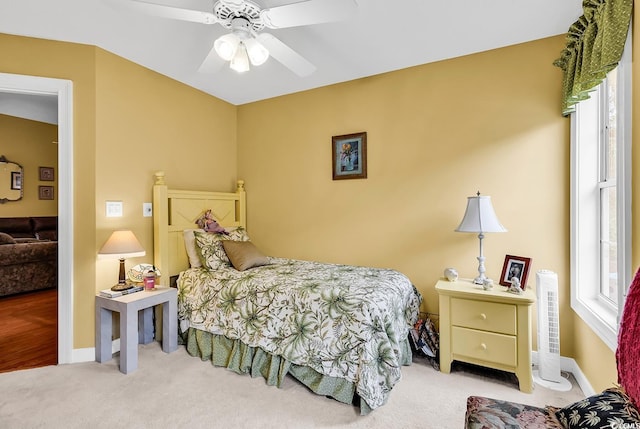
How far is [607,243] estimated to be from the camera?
2037 mm

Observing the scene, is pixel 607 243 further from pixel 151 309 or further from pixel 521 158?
pixel 151 309

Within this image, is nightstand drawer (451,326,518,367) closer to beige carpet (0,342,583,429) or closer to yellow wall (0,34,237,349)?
beige carpet (0,342,583,429)

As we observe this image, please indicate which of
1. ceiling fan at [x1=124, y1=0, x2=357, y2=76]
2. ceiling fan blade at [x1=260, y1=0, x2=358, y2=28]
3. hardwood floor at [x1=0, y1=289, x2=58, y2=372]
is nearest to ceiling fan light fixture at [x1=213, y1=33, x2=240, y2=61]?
ceiling fan at [x1=124, y1=0, x2=357, y2=76]

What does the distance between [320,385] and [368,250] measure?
1.40 meters

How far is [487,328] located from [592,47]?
185 cm

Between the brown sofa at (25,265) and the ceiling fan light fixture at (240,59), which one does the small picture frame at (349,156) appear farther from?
the brown sofa at (25,265)

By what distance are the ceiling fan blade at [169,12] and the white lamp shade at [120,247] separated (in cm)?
165

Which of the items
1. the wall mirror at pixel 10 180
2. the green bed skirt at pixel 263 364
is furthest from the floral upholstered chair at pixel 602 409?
the wall mirror at pixel 10 180

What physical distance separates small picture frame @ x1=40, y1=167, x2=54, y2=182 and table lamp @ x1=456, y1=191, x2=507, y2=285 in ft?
23.3

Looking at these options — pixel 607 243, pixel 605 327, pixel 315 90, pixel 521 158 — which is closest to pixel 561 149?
pixel 521 158

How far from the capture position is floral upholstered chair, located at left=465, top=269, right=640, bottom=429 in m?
0.99

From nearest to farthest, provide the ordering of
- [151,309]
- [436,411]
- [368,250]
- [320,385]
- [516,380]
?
[436,411], [320,385], [516,380], [151,309], [368,250]

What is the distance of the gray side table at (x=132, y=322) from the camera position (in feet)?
7.58

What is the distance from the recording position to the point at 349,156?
3.19m
